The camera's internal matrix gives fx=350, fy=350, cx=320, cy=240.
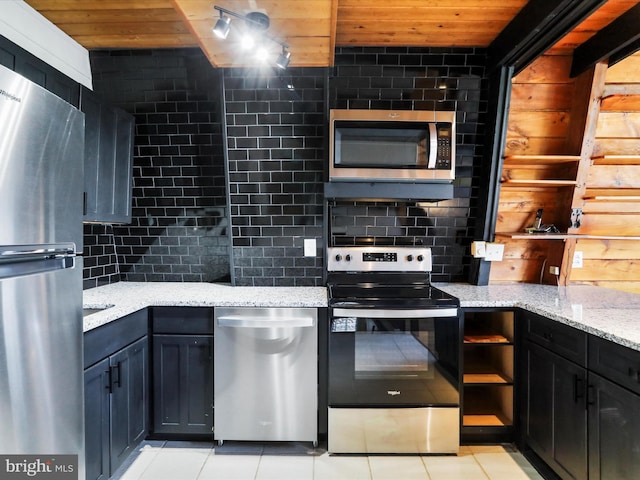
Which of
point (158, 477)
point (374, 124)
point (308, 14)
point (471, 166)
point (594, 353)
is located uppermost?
point (308, 14)

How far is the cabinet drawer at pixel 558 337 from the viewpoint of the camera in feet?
5.39

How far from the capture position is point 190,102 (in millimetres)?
2582

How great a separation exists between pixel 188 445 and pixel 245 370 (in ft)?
2.07

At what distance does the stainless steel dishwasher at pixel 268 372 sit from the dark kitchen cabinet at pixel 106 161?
39.7 inches

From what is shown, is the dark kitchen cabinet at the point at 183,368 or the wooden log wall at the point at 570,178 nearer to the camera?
the dark kitchen cabinet at the point at 183,368

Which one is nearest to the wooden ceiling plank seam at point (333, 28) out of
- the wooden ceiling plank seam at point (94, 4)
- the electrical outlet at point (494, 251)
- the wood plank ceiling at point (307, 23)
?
the wood plank ceiling at point (307, 23)

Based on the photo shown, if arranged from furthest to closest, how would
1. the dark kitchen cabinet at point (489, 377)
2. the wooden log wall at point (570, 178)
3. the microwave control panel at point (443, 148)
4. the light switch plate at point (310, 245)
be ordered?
the light switch plate at point (310, 245) → the wooden log wall at point (570, 178) → the microwave control panel at point (443, 148) → the dark kitchen cabinet at point (489, 377)

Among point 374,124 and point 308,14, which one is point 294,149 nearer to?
point 374,124

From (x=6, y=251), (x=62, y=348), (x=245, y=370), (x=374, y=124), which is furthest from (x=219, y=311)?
(x=374, y=124)

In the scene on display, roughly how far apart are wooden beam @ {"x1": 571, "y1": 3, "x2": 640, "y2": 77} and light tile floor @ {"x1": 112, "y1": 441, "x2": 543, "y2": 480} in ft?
8.23

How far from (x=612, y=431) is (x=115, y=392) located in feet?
7.58

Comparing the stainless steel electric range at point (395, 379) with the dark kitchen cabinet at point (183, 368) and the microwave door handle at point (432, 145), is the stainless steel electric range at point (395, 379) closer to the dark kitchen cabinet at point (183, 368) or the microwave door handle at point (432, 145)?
the dark kitchen cabinet at point (183, 368)

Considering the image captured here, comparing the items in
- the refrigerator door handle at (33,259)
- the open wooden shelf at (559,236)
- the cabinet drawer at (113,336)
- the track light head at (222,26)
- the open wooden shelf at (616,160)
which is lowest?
the cabinet drawer at (113,336)

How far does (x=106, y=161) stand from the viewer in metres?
2.23
